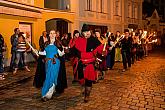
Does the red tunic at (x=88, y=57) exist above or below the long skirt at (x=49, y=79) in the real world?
above

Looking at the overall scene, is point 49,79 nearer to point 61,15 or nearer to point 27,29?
point 27,29

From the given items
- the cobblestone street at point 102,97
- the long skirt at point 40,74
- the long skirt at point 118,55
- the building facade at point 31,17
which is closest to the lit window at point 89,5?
the building facade at point 31,17

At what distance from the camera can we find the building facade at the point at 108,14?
74.4 ft

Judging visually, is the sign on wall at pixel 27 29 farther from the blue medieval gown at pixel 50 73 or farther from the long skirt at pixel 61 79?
the blue medieval gown at pixel 50 73

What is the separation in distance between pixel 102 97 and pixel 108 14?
20091 millimetres

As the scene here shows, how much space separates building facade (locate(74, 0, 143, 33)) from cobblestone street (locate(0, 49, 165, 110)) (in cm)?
1150

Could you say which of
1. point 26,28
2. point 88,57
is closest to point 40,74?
point 88,57

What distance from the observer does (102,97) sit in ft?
28.1

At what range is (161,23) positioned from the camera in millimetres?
48750

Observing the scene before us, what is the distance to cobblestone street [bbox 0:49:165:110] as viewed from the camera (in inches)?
298

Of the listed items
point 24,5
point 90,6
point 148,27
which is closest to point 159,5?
point 148,27

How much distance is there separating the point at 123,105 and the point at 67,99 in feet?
5.09

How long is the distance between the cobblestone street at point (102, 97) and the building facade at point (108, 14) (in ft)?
37.7

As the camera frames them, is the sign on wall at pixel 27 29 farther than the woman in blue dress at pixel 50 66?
Yes
